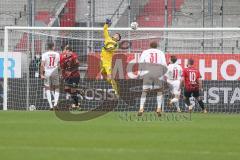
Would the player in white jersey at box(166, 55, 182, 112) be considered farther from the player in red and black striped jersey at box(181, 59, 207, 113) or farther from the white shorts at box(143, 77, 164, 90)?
the white shorts at box(143, 77, 164, 90)

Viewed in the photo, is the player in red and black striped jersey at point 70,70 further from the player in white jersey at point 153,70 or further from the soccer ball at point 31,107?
the player in white jersey at point 153,70

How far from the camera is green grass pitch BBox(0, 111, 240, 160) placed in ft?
31.3

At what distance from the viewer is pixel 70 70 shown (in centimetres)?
2184

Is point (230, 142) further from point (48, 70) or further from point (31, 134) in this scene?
point (48, 70)

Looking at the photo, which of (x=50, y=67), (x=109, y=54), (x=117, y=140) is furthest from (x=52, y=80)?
(x=117, y=140)

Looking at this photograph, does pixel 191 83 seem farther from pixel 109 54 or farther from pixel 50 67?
pixel 50 67

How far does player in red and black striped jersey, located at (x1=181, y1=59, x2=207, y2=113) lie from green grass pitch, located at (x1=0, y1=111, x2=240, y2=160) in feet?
18.9

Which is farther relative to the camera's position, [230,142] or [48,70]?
[48,70]

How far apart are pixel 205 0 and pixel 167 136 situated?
18642 mm

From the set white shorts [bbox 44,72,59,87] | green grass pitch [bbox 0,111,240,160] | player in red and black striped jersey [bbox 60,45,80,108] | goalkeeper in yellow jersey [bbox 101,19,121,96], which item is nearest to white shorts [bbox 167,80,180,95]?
goalkeeper in yellow jersey [bbox 101,19,121,96]

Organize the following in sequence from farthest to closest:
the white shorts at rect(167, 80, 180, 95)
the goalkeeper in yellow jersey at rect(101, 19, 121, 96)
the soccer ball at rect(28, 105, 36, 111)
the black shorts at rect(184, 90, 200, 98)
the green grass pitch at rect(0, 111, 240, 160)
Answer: the white shorts at rect(167, 80, 180, 95), the soccer ball at rect(28, 105, 36, 111), the black shorts at rect(184, 90, 200, 98), the goalkeeper in yellow jersey at rect(101, 19, 121, 96), the green grass pitch at rect(0, 111, 240, 160)

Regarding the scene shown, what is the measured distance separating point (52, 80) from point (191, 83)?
4456 mm

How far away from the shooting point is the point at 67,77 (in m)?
21.9

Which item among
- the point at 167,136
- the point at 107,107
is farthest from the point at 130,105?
the point at 167,136
